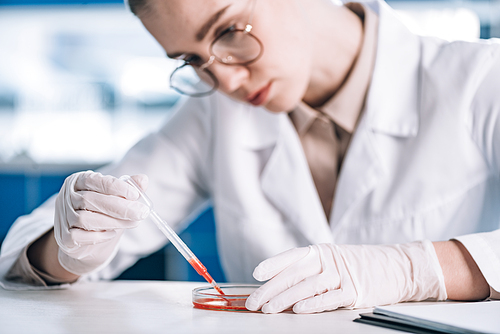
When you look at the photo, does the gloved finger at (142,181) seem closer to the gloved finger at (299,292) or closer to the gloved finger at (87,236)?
the gloved finger at (87,236)

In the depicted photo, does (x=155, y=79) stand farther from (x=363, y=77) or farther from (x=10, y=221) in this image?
(x=363, y=77)

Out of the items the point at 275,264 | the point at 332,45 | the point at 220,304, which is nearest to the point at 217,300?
the point at 220,304

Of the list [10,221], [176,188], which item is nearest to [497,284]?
[176,188]

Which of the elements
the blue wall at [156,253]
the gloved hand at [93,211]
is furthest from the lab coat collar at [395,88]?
the blue wall at [156,253]

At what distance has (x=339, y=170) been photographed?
1.46 m

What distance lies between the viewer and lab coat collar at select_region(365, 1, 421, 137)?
133 centimetres

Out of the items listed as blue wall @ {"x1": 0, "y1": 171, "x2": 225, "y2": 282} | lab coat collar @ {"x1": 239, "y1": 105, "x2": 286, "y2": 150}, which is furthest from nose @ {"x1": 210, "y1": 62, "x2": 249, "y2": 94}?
blue wall @ {"x1": 0, "y1": 171, "x2": 225, "y2": 282}

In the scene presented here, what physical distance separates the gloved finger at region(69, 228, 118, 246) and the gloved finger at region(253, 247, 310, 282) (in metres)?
0.37

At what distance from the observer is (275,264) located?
2.81ft

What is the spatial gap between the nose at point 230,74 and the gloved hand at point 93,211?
391 millimetres

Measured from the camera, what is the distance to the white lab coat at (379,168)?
4.10 feet

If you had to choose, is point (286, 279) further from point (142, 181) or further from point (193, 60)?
point (193, 60)

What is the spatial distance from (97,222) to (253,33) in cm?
60

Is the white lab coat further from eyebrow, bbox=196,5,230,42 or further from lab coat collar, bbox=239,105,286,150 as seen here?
eyebrow, bbox=196,5,230,42
